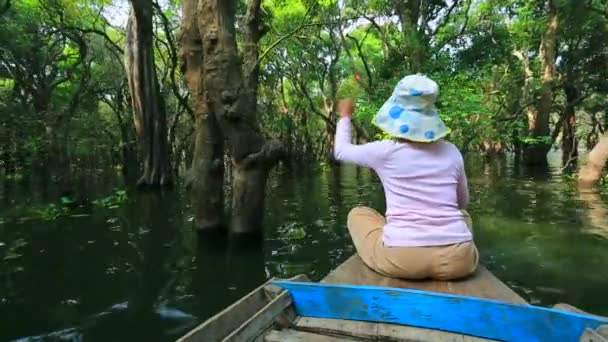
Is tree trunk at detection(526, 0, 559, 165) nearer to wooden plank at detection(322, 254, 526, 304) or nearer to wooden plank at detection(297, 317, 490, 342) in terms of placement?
wooden plank at detection(322, 254, 526, 304)

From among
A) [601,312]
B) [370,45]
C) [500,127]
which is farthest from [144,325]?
[370,45]

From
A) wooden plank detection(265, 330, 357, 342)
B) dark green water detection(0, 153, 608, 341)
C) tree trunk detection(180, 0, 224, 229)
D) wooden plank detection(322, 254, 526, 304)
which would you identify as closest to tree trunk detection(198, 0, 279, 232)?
tree trunk detection(180, 0, 224, 229)

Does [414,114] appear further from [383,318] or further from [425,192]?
[383,318]

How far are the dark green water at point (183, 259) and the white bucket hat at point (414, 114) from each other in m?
2.34

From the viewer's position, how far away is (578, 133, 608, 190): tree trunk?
37.2 ft

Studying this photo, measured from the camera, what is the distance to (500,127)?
19047 millimetres

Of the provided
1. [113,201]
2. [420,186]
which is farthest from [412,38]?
[420,186]

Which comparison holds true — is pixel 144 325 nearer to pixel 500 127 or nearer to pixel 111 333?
pixel 111 333

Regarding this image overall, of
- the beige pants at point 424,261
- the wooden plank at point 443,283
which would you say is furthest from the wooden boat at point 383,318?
the beige pants at point 424,261

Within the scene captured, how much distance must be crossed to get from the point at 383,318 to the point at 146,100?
45.9ft

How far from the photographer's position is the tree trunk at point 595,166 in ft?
37.2

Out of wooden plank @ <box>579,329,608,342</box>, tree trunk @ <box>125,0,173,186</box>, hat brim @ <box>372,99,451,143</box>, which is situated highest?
tree trunk @ <box>125,0,173,186</box>

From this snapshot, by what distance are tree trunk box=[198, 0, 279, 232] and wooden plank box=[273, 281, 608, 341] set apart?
348 cm

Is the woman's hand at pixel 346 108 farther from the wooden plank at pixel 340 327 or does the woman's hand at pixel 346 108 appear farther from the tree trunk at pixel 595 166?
the tree trunk at pixel 595 166
